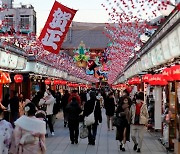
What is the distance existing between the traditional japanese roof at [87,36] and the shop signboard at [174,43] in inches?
2275

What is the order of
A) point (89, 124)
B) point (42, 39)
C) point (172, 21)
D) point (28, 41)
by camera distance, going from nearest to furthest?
1. point (172, 21)
2. point (89, 124)
3. point (42, 39)
4. point (28, 41)

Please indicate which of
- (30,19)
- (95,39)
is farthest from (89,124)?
(95,39)

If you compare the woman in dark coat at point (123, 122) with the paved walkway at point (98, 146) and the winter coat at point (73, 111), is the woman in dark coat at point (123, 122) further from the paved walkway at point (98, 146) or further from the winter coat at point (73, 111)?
the winter coat at point (73, 111)

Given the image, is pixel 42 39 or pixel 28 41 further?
pixel 28 41

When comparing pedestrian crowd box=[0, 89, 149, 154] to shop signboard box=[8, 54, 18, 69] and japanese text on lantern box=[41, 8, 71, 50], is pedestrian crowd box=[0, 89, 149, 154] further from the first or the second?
japanese text on lantern box=[41, 8, 71, 50]

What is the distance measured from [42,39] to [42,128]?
30.7ft

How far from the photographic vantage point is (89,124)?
1422cm

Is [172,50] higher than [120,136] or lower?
higher

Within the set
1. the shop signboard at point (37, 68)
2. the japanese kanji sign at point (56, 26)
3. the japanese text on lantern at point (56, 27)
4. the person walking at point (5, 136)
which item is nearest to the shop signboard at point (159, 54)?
the japanese kanji sign at point (56, 26)

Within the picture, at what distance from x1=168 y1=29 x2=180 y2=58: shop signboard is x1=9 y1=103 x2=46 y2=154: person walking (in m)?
3.36

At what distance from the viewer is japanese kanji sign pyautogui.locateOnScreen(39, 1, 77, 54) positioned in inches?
635

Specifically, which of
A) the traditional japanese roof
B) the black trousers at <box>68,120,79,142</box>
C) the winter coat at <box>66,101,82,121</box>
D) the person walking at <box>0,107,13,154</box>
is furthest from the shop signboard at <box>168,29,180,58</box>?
the traditional japanese roof

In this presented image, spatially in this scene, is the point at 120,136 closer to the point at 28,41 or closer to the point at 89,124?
the point at 89,124

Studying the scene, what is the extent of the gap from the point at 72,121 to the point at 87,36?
55.5 m
